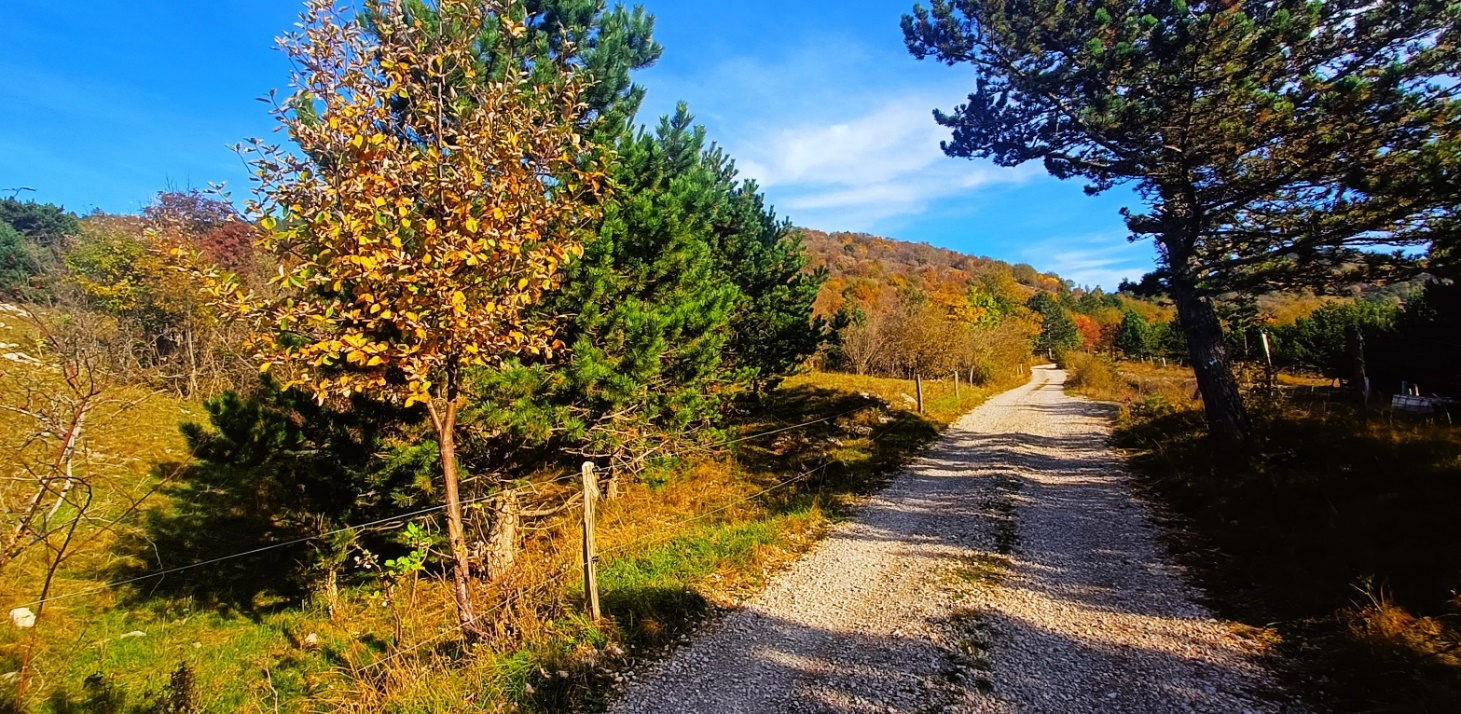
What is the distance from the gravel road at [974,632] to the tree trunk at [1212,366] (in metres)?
2.86

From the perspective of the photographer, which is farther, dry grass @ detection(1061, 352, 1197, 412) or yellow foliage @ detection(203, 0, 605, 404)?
dry grass @ detection(1061, 352, 1197, 412)

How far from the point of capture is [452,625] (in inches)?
204

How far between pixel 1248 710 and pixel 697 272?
6.50 metres

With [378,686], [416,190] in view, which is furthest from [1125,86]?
[378,686]

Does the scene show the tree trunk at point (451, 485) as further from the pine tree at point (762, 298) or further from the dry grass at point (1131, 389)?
the dry grass at point (1131, 389)

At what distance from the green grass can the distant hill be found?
189ft

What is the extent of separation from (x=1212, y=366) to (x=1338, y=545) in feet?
15.9

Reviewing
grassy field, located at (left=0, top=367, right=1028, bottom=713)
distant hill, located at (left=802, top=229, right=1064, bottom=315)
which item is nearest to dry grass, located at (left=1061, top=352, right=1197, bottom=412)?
grassy field, located at (left=0, top=367, right=1028, bottom=713)

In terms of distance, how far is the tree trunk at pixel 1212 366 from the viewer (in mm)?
9038

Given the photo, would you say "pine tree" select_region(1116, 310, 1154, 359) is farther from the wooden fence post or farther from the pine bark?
the wooden fence post

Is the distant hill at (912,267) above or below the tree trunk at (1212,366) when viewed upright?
above

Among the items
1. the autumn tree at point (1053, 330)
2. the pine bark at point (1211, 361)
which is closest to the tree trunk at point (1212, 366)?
the pine bark at point (1211, 361)

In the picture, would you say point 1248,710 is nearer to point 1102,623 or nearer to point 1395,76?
point 1102,623

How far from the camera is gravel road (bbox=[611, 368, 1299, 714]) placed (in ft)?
12.3
